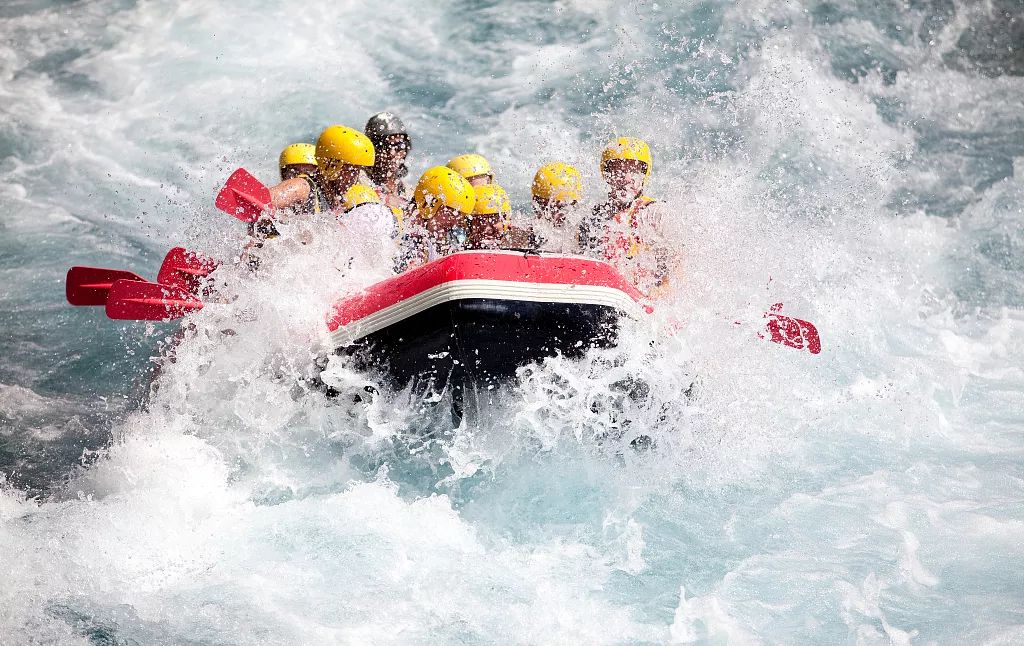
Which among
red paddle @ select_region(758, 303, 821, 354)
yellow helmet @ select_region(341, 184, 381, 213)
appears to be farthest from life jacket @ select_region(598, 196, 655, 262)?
yellow helmet @ select_region(341, 184, 381, 213)

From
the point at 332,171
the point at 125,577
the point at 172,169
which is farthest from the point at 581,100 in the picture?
the point at 125,577

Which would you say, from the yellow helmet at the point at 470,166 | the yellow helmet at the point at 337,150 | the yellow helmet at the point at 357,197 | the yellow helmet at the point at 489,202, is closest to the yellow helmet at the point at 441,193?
the yellow helmet at the point at 489,202

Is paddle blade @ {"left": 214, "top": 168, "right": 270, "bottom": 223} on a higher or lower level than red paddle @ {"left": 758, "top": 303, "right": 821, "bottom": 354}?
higher

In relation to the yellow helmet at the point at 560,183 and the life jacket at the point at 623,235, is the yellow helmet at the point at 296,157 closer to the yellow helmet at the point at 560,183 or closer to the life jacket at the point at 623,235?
the yellow helmet at the point at 560,183

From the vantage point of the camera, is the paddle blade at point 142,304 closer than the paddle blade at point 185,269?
Yes

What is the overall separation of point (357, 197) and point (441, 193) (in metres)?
0.67

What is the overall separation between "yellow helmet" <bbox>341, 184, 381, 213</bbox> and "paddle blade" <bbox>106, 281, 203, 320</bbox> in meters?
1.01

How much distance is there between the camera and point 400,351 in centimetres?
443

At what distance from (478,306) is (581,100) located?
6439 mm

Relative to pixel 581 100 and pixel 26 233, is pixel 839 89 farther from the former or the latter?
pixel 26 233

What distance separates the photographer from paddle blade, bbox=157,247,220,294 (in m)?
5.11

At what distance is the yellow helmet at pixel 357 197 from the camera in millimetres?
5215

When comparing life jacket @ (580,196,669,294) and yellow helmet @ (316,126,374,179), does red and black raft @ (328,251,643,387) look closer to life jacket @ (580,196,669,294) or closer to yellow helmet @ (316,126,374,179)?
life jacket @ (580,196,669,294)

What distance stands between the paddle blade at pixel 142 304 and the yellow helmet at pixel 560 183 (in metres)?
2.25
